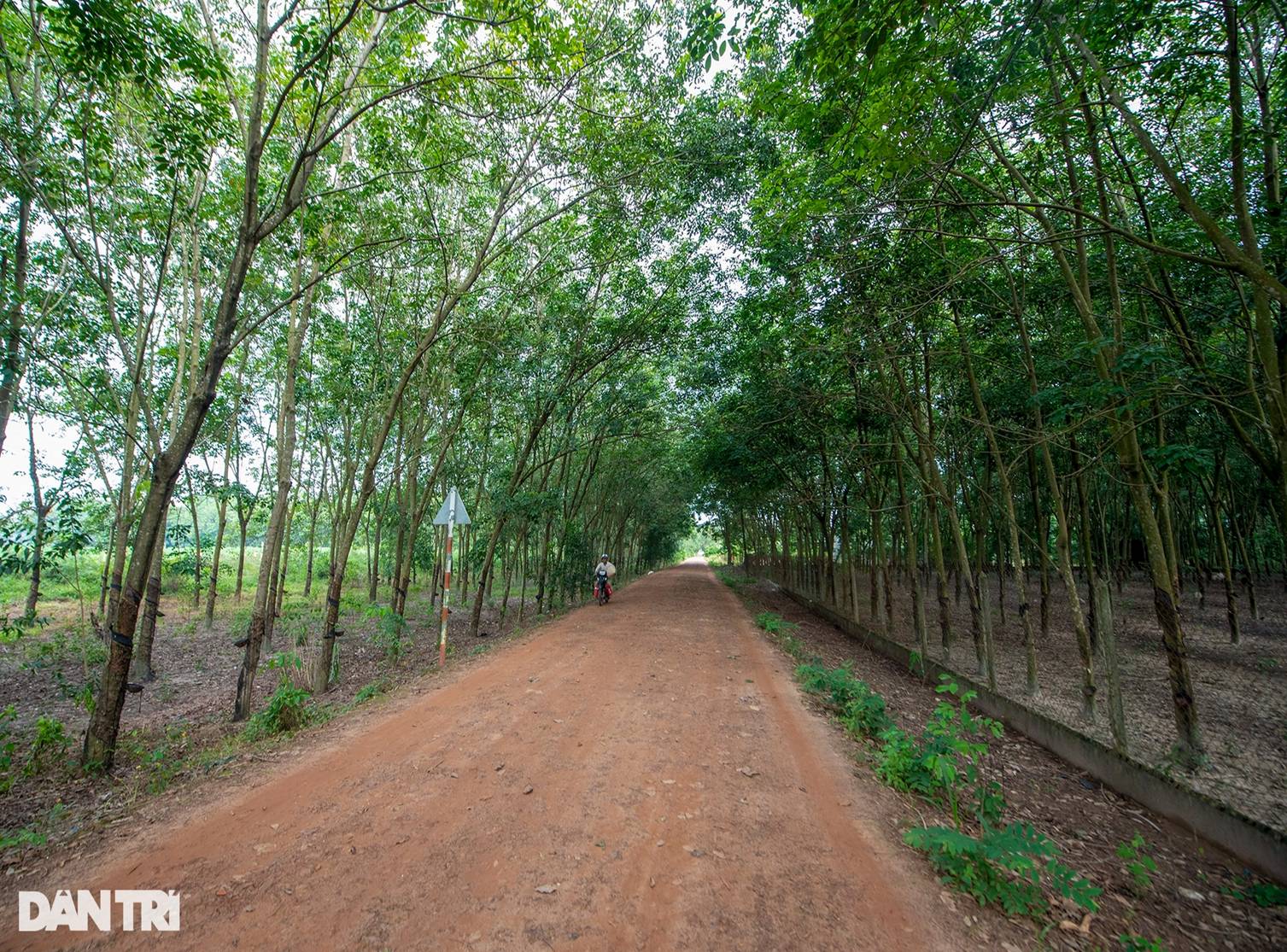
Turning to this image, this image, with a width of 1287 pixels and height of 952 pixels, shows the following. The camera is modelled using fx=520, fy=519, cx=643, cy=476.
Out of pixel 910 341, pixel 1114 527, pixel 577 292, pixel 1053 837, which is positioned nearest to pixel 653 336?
pixel 577 292

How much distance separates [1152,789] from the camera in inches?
197

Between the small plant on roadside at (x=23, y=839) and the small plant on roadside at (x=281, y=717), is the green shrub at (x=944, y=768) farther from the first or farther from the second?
the small plant on roadside at (x=23, y=839)

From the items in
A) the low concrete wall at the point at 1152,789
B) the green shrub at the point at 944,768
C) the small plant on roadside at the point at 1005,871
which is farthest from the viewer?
the low concrete wall at the point at 1152,789

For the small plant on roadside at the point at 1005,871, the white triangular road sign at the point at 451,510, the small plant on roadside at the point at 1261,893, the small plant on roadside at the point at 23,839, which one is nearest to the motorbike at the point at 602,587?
the white triangular road sign at the point at 451,510

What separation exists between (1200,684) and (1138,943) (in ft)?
30.8

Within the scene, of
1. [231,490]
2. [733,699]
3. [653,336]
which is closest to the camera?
[733,699]

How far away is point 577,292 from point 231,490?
861 centimetres

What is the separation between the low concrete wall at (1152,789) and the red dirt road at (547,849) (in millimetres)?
2928

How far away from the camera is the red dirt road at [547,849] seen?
264cm

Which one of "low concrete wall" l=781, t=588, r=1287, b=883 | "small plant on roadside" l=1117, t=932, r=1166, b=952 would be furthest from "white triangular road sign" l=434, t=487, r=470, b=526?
"low concrete wall" l=781, t=588, r=1287, b=883

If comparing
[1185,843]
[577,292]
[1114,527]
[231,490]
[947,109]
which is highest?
[577,292]

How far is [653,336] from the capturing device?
1353 cm

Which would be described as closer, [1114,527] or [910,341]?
[910,341]

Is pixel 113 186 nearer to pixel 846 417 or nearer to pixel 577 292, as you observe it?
pixel 577 292
